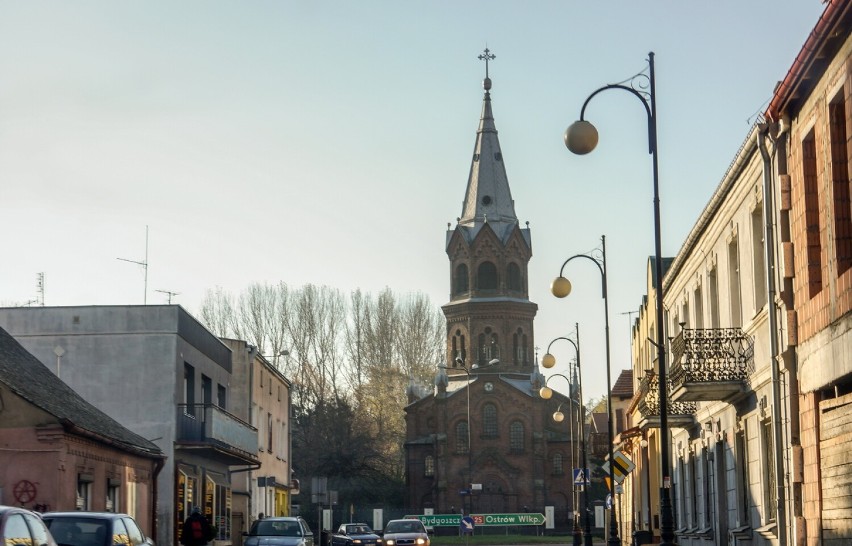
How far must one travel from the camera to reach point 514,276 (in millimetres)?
106875

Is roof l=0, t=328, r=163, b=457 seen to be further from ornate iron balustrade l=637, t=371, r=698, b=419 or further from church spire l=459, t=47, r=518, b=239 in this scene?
church spire l=459, t=47, r=518, b=239

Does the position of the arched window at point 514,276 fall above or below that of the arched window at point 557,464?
above

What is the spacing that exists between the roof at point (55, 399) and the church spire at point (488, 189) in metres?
73.7

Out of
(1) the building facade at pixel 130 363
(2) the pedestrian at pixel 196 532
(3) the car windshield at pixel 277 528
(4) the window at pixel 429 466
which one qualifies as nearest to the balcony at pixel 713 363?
(2) the pedestrian at pixel 196 532

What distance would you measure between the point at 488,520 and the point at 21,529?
72773mm

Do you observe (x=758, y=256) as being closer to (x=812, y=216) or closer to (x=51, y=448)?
(x=812, y=216)

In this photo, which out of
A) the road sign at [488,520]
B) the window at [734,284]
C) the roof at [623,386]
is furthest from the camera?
the road sign at [488,520]

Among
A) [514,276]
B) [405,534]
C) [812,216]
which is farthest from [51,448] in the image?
[514,276]

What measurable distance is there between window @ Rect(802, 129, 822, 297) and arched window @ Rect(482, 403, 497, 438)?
3509 inches

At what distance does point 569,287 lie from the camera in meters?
28.0

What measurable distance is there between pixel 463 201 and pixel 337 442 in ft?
79.7

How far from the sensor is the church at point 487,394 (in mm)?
103625

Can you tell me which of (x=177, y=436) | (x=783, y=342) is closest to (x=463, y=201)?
(x=177, y=436)

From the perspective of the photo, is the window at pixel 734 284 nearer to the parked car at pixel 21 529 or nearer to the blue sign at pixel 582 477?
the parked car at pixel 21 529
